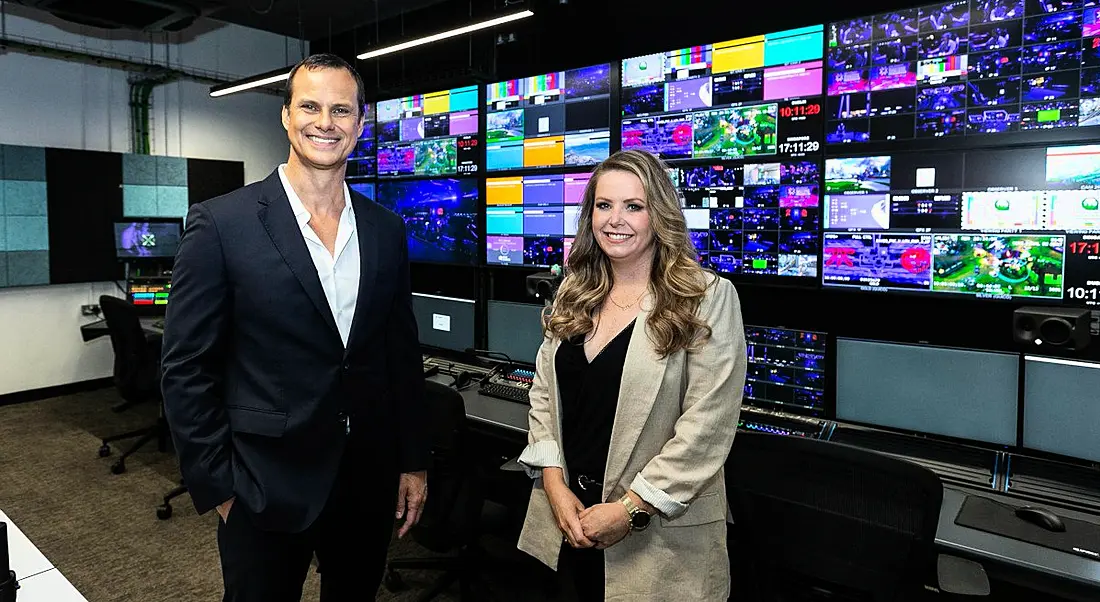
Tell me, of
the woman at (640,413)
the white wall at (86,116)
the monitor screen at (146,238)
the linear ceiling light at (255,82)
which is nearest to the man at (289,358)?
the woman at (640,413)

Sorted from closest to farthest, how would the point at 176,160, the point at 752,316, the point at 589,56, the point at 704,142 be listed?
the point at 704,142 < the point at 752,316 < the point at 589,56 < the point at 176,160

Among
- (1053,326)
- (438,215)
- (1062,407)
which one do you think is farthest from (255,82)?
(1062,407)

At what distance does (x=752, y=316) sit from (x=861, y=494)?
1.83 meters

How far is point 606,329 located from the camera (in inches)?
63.0

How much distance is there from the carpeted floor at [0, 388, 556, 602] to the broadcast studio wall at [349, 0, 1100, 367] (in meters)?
1.78

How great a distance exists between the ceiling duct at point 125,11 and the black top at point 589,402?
299cm

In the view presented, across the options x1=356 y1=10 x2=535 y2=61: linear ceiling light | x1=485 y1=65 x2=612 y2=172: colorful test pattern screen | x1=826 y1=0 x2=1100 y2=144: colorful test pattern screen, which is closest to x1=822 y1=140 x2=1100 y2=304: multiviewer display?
x1=826 y1=0 x2=1100 y2=144: colorful test pattern screen

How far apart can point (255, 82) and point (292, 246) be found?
4113mm

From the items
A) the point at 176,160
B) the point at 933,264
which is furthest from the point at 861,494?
the point at 176,160

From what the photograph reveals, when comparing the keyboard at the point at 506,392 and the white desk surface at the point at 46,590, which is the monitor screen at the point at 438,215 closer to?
the keyboard at the point at 506,392

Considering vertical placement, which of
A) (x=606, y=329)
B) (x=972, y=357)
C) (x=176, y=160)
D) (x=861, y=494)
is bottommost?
(x=861, y=494)

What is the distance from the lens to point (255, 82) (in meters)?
4.91

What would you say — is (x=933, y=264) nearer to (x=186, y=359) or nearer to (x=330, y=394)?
(x=330, y=394)

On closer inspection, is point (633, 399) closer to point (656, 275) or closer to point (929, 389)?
point (656, 275)
